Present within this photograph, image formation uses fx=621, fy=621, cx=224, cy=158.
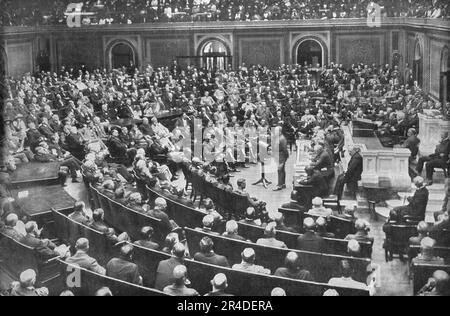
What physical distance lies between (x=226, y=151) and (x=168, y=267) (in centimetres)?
833

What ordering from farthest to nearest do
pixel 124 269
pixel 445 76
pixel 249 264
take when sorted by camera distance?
pixel 445 76 < pixel 249 264 < pixel 124 269

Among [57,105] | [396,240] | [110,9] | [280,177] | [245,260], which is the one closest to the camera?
[245,260]

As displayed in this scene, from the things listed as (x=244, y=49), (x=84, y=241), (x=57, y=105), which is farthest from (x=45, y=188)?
(x=244, y=49)

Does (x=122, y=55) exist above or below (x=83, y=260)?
above

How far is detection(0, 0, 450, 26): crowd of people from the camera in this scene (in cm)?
2478

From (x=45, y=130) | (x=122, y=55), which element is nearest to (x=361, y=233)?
(x=45, y=130)

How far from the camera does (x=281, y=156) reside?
15.0 meters

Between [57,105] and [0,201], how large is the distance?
11.2 m

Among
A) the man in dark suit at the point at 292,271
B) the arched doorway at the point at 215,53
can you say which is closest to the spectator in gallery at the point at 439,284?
the man in dark suit at the point at 292,271

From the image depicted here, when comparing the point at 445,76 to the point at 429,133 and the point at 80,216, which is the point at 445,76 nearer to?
the point at 429,133

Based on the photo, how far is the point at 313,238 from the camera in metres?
9.64

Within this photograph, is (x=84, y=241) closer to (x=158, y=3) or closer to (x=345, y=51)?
(x=158, y=3)

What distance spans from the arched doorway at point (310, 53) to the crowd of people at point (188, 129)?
49.2 inches

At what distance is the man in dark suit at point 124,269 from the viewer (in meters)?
8.55
